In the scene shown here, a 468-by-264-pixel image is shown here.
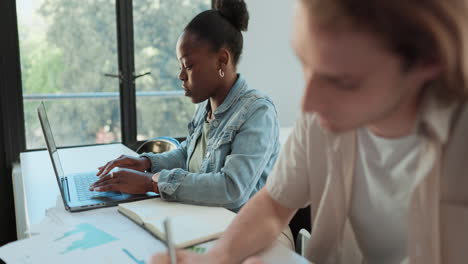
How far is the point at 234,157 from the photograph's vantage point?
118cm

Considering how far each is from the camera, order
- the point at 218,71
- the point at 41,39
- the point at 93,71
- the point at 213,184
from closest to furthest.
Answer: the point at 213,184 < the point at 218,71 < the point at 41,39 < the point at 93,71

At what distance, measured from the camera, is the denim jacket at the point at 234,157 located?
1.14m

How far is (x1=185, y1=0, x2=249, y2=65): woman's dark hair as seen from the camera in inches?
53.5

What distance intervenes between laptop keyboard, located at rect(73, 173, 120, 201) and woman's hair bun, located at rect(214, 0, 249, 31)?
69 centimetres

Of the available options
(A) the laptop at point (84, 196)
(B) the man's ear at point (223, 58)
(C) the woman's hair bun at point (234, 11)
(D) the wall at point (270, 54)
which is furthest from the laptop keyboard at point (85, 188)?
(D) the wall at point (270, 54)

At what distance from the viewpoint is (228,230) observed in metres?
0.87

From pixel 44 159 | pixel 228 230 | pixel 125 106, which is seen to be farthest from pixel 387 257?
pixel 125 106

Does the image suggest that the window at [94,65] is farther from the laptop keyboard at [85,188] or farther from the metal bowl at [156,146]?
the laptop keyboard at [85,188]

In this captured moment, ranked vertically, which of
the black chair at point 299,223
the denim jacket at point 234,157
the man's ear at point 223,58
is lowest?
the black chair at point 299,223

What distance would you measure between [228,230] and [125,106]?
196 cm

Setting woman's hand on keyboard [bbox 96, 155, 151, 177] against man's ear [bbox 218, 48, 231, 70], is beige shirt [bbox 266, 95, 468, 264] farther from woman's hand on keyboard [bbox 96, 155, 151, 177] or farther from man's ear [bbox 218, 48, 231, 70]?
woman's hand on keyboard [bbox 96, 155, 151, 177]

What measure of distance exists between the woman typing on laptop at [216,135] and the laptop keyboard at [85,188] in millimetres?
25

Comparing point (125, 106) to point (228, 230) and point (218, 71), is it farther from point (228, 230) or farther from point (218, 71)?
point (228, 230)

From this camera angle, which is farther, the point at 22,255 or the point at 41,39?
the point at 41,39
